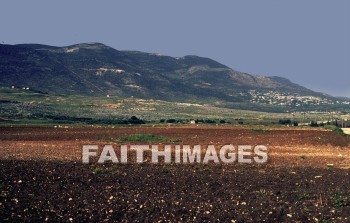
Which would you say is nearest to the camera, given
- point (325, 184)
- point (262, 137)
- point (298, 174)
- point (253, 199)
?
point (253, 199)

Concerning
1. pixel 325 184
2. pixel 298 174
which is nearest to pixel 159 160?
pixel 298 174

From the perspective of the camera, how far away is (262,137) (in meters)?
44.8

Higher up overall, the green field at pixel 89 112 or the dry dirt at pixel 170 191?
the green field at pixel 89 112

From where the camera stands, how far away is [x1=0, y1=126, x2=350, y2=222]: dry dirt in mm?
14969

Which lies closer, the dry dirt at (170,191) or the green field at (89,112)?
the dry dirt at (170,191)

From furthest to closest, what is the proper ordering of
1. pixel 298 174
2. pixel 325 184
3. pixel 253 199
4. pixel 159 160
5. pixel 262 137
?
pixel 262 137
pixel 159 160
pixel 298 174
pixel 325 184
pixel 253 199

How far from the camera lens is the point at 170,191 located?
59.2 feet

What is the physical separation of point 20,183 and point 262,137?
99.6 feet

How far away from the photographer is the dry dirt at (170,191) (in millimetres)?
14969

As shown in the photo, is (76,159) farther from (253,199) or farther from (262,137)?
(262,137)

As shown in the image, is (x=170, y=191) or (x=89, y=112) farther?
(x=89, y=112)

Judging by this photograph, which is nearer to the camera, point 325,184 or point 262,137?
point 325,184

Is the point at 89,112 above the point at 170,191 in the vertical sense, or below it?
above

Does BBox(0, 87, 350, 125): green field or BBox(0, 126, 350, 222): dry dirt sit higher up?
BBox(0, 87, 350, 125): green field
